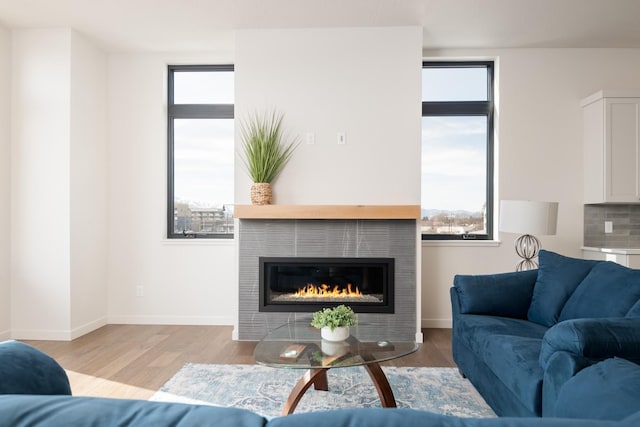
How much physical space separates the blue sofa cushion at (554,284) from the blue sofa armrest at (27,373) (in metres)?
2.57

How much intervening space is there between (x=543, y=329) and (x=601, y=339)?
100cm

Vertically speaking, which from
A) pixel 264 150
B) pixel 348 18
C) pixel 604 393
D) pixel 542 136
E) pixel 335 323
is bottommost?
pixel 335 323

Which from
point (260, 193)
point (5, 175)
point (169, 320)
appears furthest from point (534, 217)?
point (5, 175)

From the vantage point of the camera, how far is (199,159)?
192 inches

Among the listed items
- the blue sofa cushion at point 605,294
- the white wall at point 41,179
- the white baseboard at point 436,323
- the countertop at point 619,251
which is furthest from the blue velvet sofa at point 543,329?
the white wall at point 41,179

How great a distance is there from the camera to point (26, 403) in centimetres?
66

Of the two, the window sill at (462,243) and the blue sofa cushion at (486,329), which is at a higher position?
the window sill at (462,243)

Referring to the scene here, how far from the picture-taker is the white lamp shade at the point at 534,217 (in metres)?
3.40

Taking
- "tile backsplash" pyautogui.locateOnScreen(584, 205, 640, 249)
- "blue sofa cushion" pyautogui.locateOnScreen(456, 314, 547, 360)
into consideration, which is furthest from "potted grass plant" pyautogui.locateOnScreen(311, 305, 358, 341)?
"tile backsplash" pyautogui.locateOnScreen(584, 205, 640, 249)

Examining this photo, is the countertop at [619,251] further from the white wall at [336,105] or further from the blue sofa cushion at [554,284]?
the white wall at [336,105]

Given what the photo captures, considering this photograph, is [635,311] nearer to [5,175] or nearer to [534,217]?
[534,217]

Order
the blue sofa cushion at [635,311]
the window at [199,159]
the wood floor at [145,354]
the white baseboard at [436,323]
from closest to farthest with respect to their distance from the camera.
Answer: the blue sofa cushion at [635,311] < the wood floor at [145,354] < the white baseboard at [436,323] < the window at [199,159]

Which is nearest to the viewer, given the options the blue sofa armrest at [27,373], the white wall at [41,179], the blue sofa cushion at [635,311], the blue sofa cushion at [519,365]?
the blue sofa armrest at [27,373]

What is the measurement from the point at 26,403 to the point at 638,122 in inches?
195
